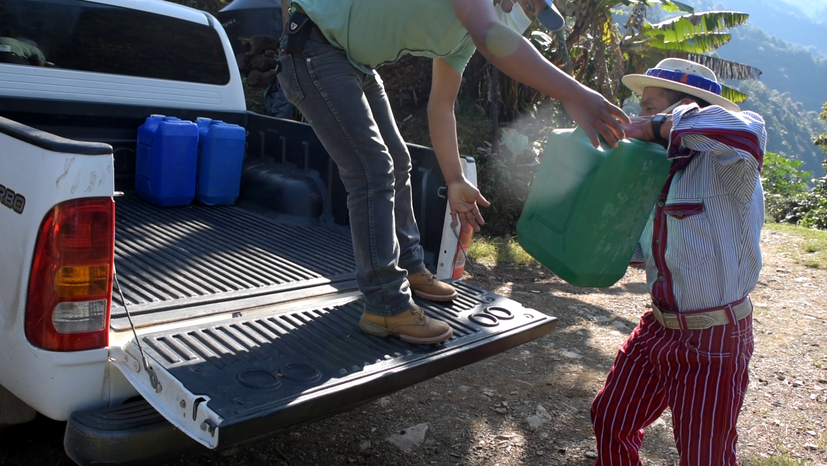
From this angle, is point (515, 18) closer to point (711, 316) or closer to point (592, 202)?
point (592, 202)

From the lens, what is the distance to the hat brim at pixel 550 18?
2.03 metres

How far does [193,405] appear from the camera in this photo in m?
1.82

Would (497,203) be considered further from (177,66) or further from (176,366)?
(176,366)

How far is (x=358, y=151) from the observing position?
7.71 ft

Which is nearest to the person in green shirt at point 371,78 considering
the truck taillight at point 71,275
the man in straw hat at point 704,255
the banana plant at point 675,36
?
the man in straw hat at point 704,255

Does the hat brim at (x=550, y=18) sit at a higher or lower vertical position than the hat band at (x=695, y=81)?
higher

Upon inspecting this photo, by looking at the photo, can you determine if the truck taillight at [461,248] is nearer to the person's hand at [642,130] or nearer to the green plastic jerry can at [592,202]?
the green plastic jerry can at [592,202]

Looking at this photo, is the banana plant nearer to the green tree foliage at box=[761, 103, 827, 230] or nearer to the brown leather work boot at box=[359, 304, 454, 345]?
the green tree foliage at box=[761, 103, 827, 230]

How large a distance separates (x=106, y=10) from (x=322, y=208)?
1734mm

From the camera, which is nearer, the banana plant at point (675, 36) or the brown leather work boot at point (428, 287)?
the brown leather work boot at point (428, 287)

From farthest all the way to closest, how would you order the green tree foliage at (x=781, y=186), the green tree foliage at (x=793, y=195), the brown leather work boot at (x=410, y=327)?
the green tree foliage at (x=781, y=186), the green tree foliage at (x=793, y=195), the brown leather work boot at (x=410, y=327)

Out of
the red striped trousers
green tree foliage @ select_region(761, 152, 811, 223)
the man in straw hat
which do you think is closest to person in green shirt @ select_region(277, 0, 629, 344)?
the man in straw hat

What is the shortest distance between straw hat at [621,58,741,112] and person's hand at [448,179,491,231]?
78 centimetres

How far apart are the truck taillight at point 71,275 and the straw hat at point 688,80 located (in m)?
1.63
